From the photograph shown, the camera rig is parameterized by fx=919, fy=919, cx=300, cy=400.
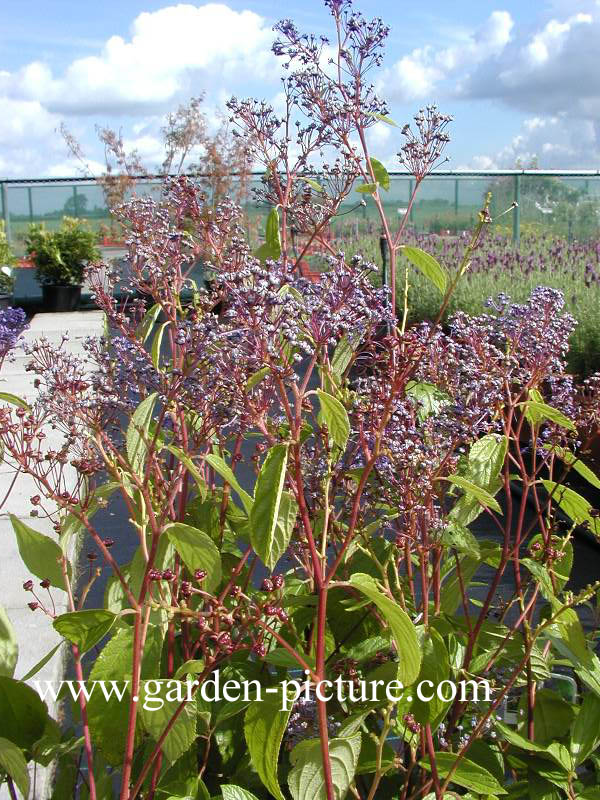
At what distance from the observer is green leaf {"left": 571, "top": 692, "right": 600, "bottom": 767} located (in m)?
1.50

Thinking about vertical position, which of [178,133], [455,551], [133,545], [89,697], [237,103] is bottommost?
[133,545]

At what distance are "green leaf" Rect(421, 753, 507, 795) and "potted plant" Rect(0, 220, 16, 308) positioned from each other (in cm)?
1259

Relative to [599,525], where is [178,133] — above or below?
above

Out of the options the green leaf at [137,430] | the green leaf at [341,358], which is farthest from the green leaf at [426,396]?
the green leaf at [137,430]

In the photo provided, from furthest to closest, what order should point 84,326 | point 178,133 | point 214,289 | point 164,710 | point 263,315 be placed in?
point 178,133 < point 84,326 < point 214,289 < point 164,710 < point 263,315

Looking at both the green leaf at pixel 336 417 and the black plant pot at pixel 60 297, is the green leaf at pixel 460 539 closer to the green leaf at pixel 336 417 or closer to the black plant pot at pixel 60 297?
the green leaf at pixel 336 417

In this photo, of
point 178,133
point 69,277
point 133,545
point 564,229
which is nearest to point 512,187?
point 564,229

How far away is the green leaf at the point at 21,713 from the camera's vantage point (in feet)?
4.78

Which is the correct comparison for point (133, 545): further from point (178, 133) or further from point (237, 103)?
point (178, 133)

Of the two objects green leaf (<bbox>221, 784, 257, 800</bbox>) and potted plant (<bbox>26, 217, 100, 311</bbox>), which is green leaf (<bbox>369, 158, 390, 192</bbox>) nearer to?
green leaf (<bbox>221, 784, 257, 800</bbox>)

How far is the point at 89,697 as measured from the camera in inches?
53.1

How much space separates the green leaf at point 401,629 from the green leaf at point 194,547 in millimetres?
203

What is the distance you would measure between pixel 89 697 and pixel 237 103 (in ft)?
3.43

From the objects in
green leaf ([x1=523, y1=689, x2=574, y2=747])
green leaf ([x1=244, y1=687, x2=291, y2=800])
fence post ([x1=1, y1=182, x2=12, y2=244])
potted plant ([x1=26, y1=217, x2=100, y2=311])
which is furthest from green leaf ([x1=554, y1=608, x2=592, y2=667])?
fence post ([x1=1, y1=182, x2=12, y2=244])
